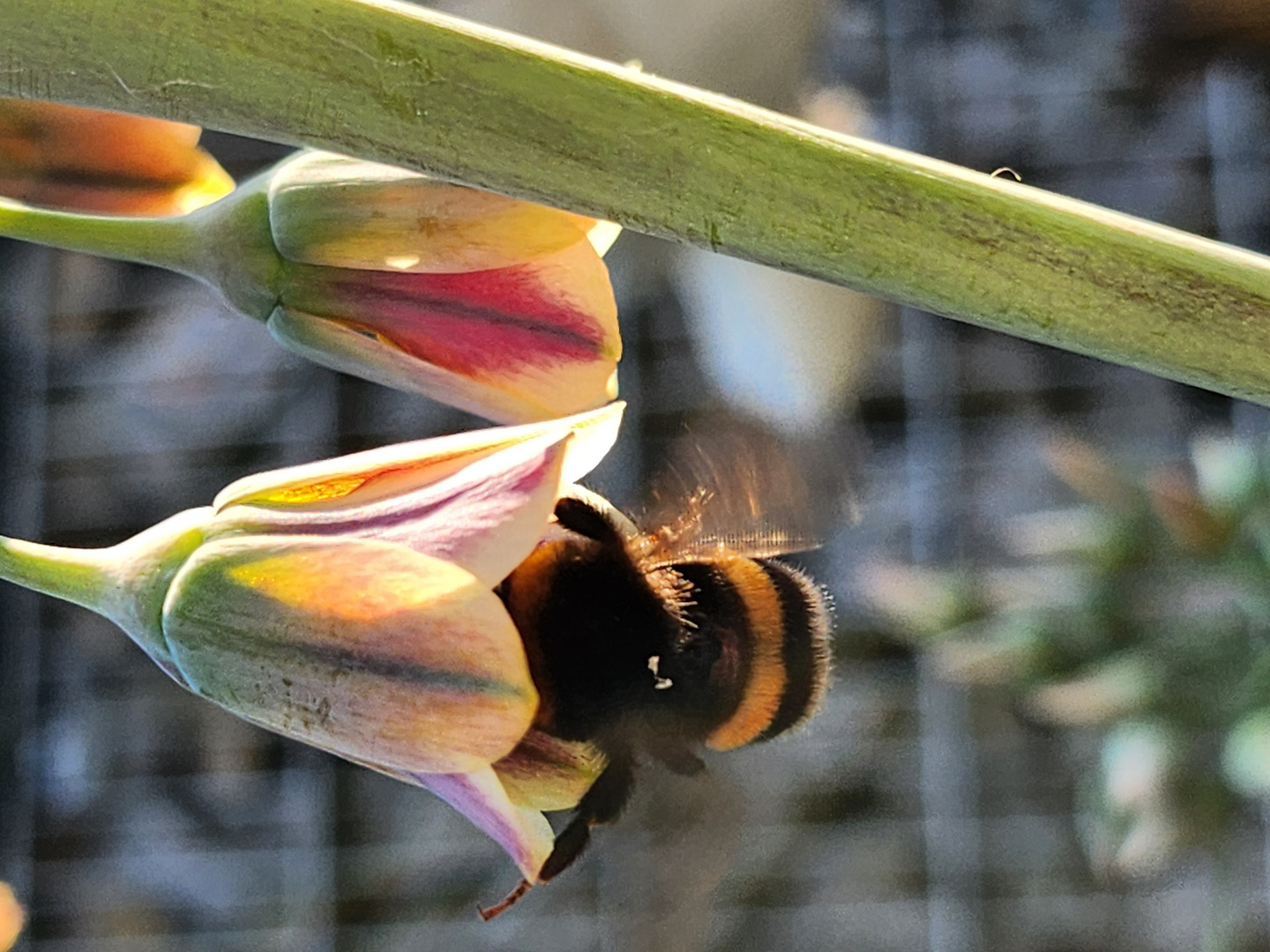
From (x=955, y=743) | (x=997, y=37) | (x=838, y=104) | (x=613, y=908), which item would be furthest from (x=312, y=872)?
(x=997, y=37)

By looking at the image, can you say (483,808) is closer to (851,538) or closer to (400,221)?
(400,221)

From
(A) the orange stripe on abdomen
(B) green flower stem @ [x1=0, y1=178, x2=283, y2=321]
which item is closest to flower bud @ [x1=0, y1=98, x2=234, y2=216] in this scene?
(B) green flower stem @ [x1=0, y1=178, x2=283, y2=321]

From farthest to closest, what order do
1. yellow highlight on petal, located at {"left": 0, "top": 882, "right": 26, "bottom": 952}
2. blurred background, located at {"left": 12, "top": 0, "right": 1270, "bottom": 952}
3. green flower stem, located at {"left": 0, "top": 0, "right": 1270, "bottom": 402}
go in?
blurred background, located at {"left": 12, "top": 0, "right": 1270, "bottom": 952}, yellow highlight on petal, located at {"left": 0, "top": 882, "right": 26, "bottom": 952}, green flower stem, located at {"left": 0, "top": 0, "right": 1270, "bottom": 402}

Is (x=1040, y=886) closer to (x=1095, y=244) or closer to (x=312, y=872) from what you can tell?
(x=312, y=872)

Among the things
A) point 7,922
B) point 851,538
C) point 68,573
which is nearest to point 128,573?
point 68,573

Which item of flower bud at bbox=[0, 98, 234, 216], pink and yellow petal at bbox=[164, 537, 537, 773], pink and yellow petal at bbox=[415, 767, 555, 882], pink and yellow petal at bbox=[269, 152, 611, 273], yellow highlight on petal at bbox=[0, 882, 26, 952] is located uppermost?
flower bud at bbox=[0, 98, 234, 216]

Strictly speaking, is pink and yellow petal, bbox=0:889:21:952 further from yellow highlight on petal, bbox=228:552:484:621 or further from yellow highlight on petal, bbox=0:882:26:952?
yellow highlight on petal, bbox=228:552:484:621

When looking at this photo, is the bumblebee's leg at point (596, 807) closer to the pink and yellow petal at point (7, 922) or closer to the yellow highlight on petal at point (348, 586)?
the yellow highlight on petal at point (348, 586)

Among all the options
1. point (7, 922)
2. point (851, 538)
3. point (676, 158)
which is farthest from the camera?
point (851, 538)
